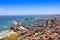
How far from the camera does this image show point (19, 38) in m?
10.9

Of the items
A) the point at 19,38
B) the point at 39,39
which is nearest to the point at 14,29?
the point at 19,38

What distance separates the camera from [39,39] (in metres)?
9.84

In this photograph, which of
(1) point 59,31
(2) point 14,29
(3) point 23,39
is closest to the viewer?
(3) point 23,39

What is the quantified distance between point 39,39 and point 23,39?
116 cm

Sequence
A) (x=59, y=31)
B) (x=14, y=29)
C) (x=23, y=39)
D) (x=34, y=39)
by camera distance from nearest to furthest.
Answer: (x=34, y=39), (x=23, y=39), (x=59, y=31), (x=14, y=29)

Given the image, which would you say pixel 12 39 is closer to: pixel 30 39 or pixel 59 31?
pixel 30 39

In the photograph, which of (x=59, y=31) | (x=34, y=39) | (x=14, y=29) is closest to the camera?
(x=34, y=39)

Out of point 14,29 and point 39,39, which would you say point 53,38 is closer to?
point 39,39

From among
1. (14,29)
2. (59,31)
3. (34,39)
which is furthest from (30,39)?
(14,29)

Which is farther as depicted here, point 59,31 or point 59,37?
point 59,31

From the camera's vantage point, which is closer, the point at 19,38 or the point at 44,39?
the point at 44,39

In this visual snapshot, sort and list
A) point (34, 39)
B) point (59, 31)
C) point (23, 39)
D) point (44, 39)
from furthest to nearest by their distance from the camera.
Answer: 1. point (59, 31)
2. point (23, 39)
3. point (34, 39)
4. point (44, 39)

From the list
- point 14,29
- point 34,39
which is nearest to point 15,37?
point 34,39

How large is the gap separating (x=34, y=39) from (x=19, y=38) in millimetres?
1077
